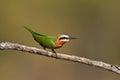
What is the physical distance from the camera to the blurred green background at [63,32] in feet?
17.1

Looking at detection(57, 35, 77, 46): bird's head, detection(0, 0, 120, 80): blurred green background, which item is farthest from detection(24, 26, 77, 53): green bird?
detection(0, 0, 120, 80): blurred green background

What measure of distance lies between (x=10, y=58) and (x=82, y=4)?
3.62 feet

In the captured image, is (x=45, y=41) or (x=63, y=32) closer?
(x=45, y=41)

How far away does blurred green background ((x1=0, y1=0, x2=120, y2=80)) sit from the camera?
5.22 m

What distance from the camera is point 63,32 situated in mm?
5414

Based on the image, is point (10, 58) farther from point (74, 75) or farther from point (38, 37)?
point (38, 37)

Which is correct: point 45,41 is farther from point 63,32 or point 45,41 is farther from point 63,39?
point 63,32

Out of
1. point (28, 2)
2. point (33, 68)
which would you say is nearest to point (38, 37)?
point (33, 68)

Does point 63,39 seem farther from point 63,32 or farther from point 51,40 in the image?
point 63,32

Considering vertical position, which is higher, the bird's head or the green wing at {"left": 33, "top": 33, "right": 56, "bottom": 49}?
the bird's head

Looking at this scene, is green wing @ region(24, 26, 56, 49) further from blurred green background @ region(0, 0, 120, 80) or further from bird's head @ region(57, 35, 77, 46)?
blurred green background @ region(0, 0, 120, 80)

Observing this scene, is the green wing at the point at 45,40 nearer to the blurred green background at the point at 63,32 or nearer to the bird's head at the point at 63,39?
the bird's head at the point at 63,39

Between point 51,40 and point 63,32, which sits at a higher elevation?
point 51,40

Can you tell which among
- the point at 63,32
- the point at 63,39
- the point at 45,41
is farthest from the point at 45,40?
the point at 63,32
